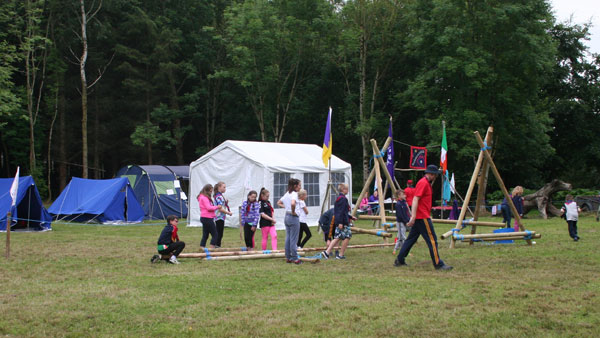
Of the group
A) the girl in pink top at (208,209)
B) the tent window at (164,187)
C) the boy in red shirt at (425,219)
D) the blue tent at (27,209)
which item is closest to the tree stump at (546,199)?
the tent window at (164,187)

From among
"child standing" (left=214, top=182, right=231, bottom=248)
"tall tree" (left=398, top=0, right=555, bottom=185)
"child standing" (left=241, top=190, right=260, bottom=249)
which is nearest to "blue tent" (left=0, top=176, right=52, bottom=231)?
"child standing" (left=214, top=182, right=231, bottom=248)

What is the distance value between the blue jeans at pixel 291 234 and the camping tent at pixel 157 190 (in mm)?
15162

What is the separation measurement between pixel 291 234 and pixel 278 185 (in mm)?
9578

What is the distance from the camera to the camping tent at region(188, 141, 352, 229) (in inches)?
791

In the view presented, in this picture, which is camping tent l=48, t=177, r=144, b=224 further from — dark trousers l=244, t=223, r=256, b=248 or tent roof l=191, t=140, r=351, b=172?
dark trousers l=244, t=223, r=256, b=248

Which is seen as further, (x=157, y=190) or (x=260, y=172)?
(x=157, y=190)

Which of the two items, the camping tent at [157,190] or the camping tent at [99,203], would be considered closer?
the camping tent at [99,203]

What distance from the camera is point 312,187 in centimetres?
2133

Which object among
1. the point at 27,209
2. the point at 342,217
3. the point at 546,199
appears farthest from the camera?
the point at 546,199

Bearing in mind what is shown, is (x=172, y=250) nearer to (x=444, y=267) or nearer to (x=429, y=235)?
(x=429, y=235)

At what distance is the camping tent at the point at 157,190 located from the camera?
1004 inches

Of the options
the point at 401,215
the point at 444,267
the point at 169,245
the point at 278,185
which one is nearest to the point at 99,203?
the point at 278,185

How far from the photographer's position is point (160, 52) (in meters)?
37.4

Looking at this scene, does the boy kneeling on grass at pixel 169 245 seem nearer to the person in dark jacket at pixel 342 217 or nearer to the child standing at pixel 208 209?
the child standing at pixel 208 209
